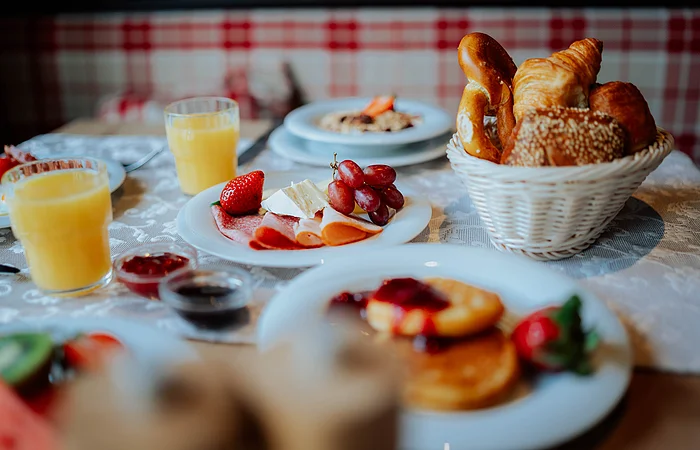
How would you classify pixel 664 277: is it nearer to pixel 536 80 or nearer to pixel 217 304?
pixel 536 80

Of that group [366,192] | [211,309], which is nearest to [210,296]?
[211,309]

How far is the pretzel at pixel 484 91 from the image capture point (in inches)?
43.2

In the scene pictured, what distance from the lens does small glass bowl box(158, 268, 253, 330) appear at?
2.79 feet

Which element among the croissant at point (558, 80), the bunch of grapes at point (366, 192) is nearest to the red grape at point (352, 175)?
the bunch of grapes at point (366, 192)

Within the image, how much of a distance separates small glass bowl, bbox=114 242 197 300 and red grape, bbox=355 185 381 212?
288 mm

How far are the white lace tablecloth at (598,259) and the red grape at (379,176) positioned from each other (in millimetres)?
114

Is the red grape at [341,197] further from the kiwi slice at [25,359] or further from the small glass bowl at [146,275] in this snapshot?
the kiwi slice at [25,359]

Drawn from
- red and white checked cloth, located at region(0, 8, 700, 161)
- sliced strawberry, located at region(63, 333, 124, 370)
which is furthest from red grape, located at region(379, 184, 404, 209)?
red and white checked cloth, located at region(0, 8, 700, 161)

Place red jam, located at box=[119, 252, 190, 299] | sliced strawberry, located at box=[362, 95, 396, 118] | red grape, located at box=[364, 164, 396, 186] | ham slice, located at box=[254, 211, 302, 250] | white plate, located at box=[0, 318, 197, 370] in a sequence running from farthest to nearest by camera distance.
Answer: sliced strawberry, located at box=[362, 95, 396, 118] → red grape, located at box=[364, 164, 396, 186] → ham slice, located at box=[254, 211, 302, 250] → red jam, located at box=[119, 252, 190, 299] → white plate, located at box=[0, 318, 197, 370]

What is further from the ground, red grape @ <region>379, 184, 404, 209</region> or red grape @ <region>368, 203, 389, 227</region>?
red grape @ <region>379, 184, 404, 209</region>

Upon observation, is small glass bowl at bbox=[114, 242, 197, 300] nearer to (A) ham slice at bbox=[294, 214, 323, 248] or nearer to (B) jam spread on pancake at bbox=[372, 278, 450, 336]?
(A) ham slice at bbox=[294, 214, 323, 248]

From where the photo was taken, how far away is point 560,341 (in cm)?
68

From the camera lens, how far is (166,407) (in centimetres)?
36

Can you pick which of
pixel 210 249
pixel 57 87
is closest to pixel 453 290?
pixel 210 249
